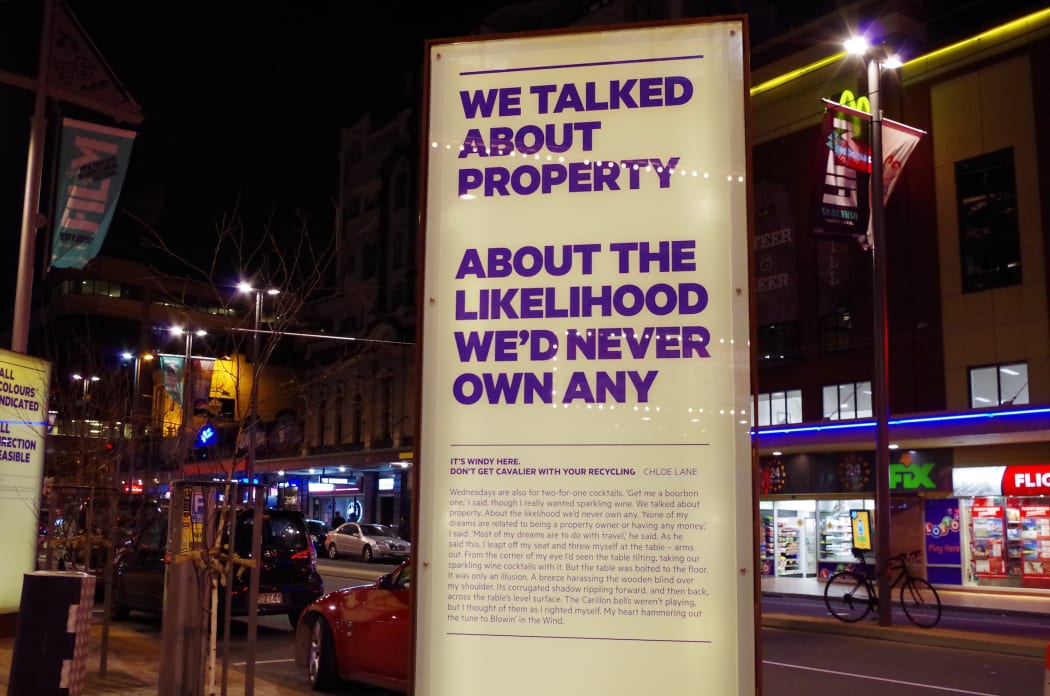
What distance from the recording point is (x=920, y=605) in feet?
59.7

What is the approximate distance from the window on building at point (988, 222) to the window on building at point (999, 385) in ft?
6.71

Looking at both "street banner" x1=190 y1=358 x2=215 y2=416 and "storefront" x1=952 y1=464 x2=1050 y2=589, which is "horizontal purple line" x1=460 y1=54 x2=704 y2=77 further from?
"storefront" x1=952 y1=464 x2=1050 y2=589

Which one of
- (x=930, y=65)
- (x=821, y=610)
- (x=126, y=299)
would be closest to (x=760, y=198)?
(x=930, y=65)

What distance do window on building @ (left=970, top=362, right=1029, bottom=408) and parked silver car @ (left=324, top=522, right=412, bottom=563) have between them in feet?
66.2

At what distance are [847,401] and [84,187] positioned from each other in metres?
21.9

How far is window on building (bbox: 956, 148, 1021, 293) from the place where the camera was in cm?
2514

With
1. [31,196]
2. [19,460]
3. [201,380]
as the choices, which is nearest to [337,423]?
[201,380]

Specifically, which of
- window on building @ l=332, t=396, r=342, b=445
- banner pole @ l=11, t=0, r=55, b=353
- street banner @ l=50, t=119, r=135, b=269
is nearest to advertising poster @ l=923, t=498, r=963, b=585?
street banner @ l=50, t=119, r=135, b=269

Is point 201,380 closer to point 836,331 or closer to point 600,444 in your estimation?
point 600,444

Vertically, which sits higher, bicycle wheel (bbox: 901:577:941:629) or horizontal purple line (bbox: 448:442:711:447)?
horizontal purple line (bbox: 448:442:711:447)

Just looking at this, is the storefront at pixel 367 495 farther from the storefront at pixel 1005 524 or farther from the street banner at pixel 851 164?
the street banner at pixel 851 164

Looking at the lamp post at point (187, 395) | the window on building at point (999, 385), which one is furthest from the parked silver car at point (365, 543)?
the lamp post at point (187, 395)

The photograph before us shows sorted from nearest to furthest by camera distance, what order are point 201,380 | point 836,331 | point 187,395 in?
1. point 187,395
2. point 201,380
3. point 836,331

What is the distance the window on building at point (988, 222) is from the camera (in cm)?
2514
